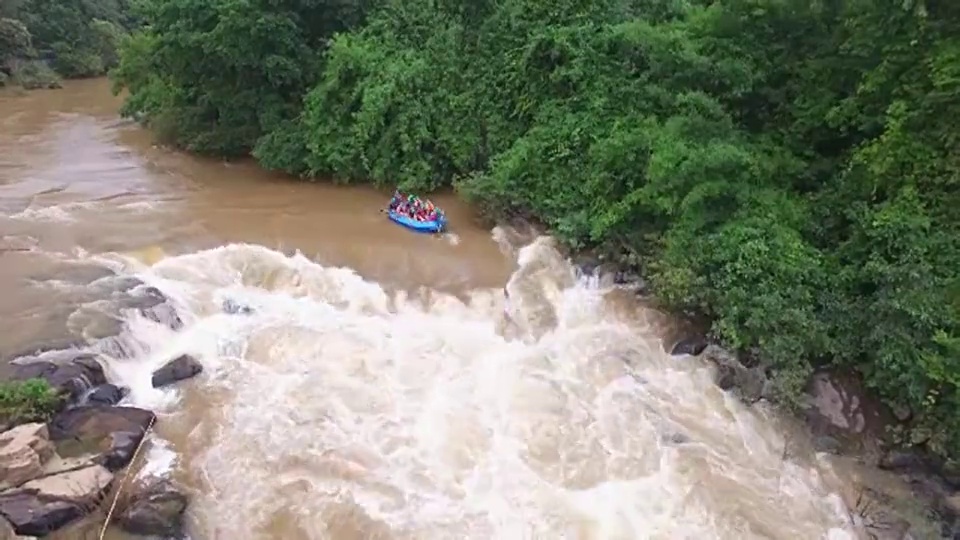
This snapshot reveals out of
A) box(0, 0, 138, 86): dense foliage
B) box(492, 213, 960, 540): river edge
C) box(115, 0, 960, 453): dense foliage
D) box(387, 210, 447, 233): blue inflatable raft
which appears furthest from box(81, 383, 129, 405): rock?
box(0, 0, 138, 86): dense foliage

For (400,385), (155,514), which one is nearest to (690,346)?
(400,385)

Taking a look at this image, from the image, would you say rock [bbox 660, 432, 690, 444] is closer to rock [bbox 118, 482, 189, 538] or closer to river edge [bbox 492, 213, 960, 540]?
river edge [bbox 492, 213, 960, 540]

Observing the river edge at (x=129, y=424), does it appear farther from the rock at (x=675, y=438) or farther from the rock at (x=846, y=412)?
the rock at (x=675, y=438)

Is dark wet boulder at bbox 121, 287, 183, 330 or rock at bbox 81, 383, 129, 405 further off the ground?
dark wet boulder at bbox 121, 287, 183, 330

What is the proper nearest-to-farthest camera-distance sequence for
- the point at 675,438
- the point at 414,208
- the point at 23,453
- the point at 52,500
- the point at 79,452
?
the point at 52,500, the point at 23,453, the point at 79,452, the point at 675,438, the point at 414,208

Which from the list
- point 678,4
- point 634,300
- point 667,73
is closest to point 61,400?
point 634,300

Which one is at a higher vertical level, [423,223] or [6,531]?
[423,223]

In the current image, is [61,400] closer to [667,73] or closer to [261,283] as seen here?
[261,283]

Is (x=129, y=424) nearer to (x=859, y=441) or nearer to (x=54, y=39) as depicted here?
(x=859, y=441)
